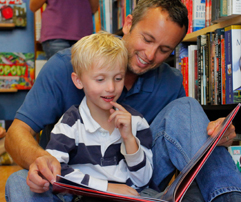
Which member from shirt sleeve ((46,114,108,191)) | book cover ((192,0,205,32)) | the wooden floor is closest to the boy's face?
shirt sleeve ((46,114,108,191))

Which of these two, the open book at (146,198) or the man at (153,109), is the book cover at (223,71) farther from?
the open book at (146,198)

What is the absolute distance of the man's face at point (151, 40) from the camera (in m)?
1.17

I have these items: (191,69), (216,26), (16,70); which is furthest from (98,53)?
(16,70)

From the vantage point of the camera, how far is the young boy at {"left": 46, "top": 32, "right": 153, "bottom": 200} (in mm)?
914

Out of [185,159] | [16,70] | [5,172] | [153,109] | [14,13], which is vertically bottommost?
[5,172]

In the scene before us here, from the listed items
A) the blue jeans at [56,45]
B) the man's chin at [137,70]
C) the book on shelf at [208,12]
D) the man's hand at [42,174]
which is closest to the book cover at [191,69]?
the book on shelf at [208,12]

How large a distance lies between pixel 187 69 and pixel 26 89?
2.22 metres

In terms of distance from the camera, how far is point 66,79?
112 centimetres

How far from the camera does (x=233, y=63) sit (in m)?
1.32

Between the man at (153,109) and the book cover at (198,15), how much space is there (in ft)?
1.40

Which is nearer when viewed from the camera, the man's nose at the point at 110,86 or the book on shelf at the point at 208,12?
the man's nose at the point at 110,86

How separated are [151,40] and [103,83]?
0.34 metres

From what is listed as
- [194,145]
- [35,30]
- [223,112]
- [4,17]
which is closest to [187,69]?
[223,112]

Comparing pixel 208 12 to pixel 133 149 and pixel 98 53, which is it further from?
pixel 133 149
